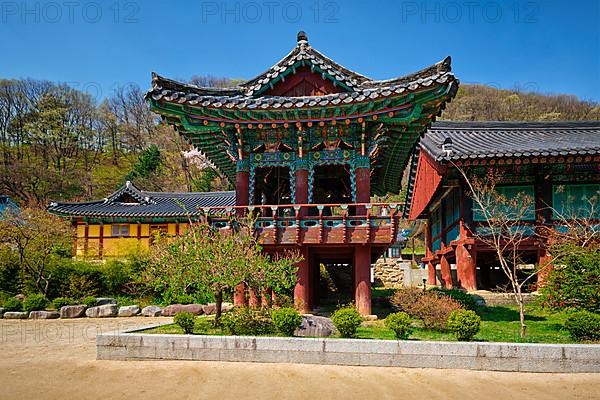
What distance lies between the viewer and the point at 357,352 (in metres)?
8.78

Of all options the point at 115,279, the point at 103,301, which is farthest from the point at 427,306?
the point at 115,279

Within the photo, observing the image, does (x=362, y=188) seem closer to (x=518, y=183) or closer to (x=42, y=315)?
(x=518, y=183)

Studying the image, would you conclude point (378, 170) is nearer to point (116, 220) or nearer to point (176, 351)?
point (176, 351)

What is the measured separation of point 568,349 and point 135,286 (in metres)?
21.6

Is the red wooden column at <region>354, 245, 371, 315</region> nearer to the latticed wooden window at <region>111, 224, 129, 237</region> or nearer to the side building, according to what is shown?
the side building

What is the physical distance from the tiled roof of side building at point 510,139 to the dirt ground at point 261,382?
9921 mm

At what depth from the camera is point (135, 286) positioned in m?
24.2

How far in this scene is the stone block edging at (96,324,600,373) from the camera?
26.8ft

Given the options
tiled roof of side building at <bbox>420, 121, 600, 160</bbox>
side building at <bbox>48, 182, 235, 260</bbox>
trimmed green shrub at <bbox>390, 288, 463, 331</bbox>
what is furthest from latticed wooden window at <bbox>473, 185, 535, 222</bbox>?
side building at <bbox>48, 182, 235, 260</bbox>

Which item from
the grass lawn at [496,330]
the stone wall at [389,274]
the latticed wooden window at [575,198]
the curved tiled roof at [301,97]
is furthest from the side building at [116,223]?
the latticed wooden window at [575,198]

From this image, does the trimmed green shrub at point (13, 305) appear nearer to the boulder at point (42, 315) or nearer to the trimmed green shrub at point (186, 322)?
the boulder at point (42, 315)

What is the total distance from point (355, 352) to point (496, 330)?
4605mm

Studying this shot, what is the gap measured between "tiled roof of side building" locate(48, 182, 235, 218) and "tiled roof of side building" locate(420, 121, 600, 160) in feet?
57.9

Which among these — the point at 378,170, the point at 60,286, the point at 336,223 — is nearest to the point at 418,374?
the point at 336,223
